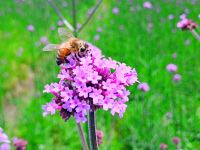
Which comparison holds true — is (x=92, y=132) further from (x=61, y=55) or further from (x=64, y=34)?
(x=64, y=34)

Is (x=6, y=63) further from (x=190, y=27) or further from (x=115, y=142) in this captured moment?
(x=190, y=27)

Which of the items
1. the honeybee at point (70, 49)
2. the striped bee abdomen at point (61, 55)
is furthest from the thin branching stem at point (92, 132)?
the striped bee abdomen at point (61, 55)

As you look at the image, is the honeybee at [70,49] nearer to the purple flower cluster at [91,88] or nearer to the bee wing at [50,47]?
the bee wing at [50,47]

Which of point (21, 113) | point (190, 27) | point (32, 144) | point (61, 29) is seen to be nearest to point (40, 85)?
point (21, 113)

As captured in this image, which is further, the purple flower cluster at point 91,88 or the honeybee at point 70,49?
the honeybee at point 70,49

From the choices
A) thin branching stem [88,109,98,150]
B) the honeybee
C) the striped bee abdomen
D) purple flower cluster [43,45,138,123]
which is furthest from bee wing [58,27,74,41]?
thin branching stem [88,109,98,150]

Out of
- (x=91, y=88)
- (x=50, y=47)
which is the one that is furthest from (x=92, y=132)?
(x=50, y=47)

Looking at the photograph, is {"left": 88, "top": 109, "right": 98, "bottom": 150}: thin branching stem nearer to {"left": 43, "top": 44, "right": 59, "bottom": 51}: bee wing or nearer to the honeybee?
the honeybee
